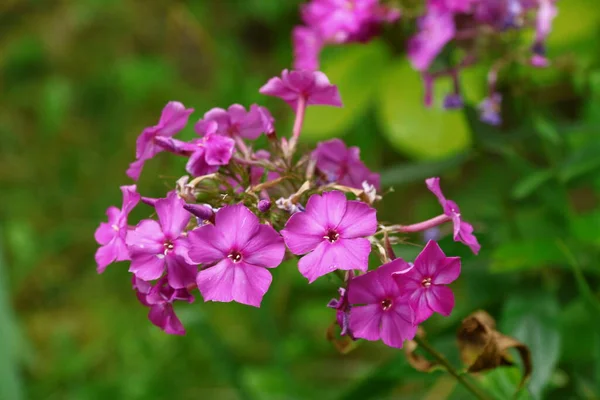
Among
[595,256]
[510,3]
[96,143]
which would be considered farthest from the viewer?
[96,143]

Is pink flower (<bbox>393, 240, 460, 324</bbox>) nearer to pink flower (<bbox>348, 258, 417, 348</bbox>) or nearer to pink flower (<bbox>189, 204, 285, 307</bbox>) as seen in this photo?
pink flower (<bbox>348, 258, 417, 348</bbox>)

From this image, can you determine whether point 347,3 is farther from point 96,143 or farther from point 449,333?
point 96,143

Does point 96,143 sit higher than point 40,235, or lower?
higher

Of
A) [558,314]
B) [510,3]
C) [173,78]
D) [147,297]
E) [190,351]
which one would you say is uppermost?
[510,3]

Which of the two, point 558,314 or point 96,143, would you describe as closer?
point 558,314

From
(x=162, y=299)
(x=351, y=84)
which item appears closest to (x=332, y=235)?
(x=162, y=299)

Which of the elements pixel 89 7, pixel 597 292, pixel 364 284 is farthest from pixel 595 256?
pixel 89 7
